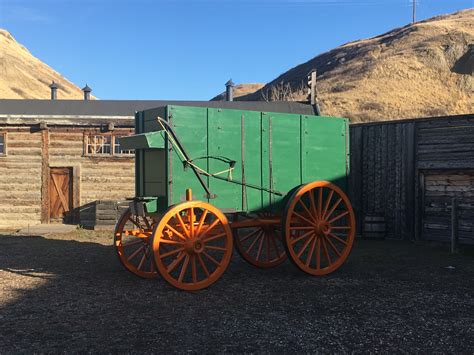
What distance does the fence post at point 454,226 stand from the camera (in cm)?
1010

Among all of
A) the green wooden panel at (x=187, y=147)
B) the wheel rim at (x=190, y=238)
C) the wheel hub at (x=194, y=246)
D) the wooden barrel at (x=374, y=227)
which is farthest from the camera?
the wooden barrel at (x=374, y=227)

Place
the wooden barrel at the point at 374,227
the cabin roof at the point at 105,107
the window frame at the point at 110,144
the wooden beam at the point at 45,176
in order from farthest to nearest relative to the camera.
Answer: the cabin roof at the point at 105,107 < the window frame at the point at 110,144 < the wooden beam at the point at 45,176 < the wooden barrel at the point at 374,227

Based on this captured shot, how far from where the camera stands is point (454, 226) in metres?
10.2

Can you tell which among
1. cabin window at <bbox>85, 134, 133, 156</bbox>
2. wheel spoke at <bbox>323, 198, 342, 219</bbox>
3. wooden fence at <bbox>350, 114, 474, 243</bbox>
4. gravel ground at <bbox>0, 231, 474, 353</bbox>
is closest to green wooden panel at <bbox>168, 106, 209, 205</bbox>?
gravel ground at <bbox>0, 231, 474, 353</bbox>

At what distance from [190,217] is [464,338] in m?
3.61

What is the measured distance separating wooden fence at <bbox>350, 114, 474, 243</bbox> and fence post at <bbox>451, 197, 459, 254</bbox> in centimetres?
37

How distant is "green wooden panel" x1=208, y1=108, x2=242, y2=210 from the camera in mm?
7152

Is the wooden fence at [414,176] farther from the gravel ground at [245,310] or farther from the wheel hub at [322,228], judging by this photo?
the wheel hub at [322,228]

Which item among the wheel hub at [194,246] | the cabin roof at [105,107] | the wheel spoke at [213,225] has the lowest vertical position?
the wheel hub at [194,246]

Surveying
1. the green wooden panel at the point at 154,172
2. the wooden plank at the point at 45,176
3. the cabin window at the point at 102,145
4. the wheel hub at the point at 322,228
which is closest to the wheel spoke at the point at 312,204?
the wheel hub at the point at 322,228

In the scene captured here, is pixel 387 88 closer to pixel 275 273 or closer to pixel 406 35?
pixel 406 35

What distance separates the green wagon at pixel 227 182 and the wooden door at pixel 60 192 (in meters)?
8.93

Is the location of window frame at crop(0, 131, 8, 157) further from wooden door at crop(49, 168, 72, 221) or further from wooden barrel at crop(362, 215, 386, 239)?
wooden barrel at crop(362, 215, 386, 239)

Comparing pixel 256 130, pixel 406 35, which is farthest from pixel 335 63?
pixel 256 130
